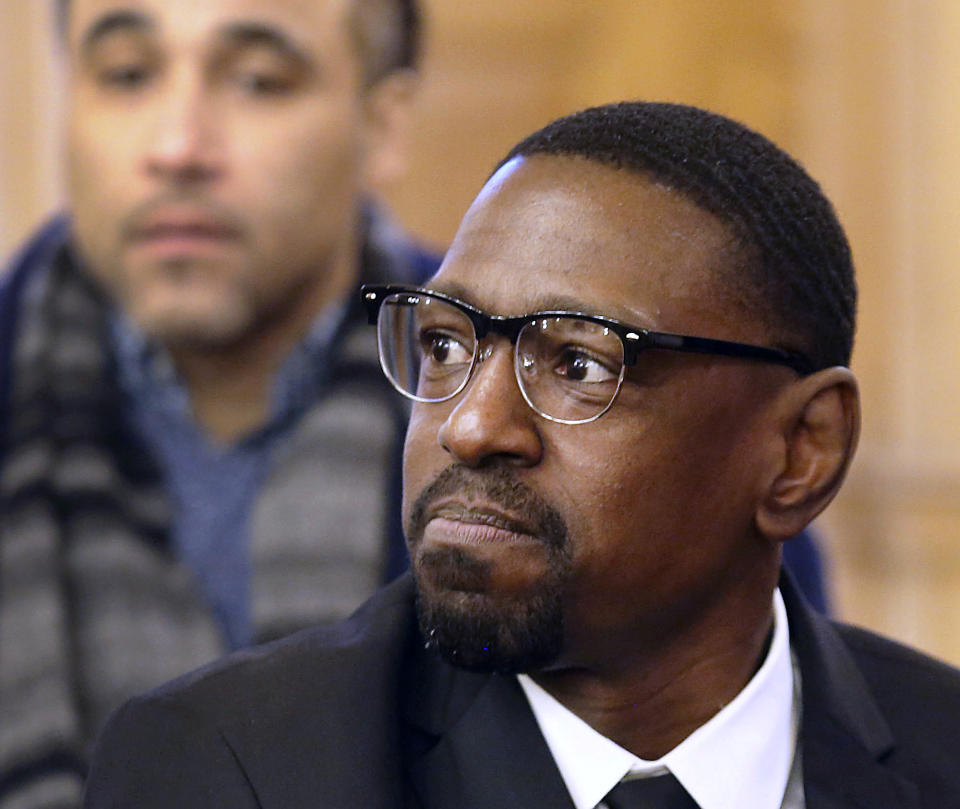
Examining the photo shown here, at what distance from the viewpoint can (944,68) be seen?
169 inches

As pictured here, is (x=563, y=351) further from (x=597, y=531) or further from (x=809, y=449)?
(x=809, y=449)

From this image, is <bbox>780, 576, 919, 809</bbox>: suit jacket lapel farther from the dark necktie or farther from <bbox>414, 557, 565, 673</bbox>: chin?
<bbox>414, 557, 565, 673</bbox>: chin

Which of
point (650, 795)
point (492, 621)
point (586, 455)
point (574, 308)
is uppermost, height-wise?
point (574, 308)

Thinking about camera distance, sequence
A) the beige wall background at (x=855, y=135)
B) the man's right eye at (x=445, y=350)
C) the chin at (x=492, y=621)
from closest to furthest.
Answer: the chin at (x=492, y=621) < the man's right eye at (x=445, y=350) < the beige wall background at (x=855, y=135)

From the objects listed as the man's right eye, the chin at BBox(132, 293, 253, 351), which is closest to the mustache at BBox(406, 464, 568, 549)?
the man's right eye

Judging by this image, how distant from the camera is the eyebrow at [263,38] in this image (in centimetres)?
235

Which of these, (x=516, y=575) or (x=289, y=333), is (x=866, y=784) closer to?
(x=516, y=575)

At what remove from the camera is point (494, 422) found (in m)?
1.28

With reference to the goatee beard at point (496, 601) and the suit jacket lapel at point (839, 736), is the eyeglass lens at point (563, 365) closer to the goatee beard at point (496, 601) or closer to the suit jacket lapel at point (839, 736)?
the goatee beard at point (496, 601)

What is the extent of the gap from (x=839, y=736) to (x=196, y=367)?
1.30 m

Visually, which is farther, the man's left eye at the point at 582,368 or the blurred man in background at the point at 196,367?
the blurred man in background at the point at 196,367

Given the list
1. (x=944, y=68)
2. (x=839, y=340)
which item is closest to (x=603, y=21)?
(x=944, y=68)

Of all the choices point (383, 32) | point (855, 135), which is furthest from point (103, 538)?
point (855, 135)

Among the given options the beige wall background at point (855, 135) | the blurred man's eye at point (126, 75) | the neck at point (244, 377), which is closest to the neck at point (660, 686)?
the neck at point (244, 377)
